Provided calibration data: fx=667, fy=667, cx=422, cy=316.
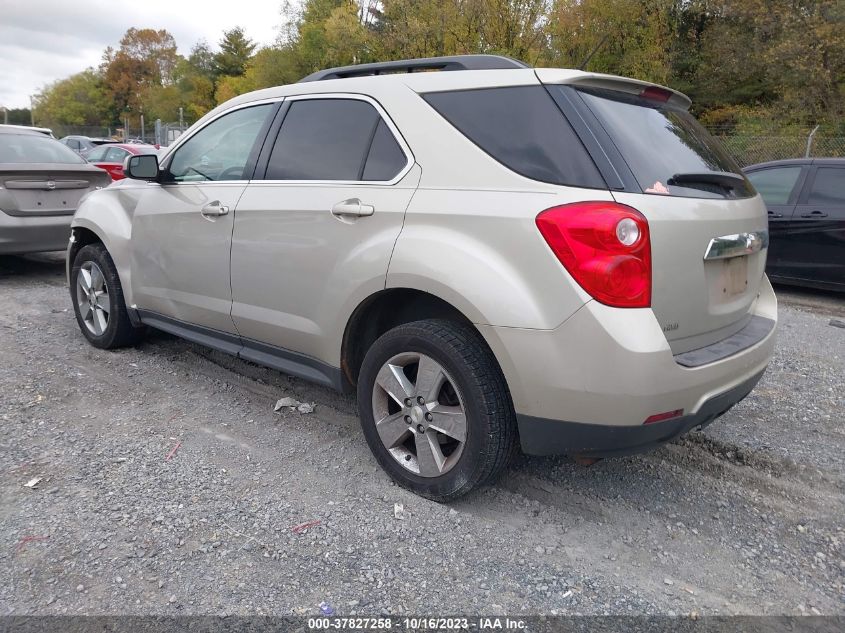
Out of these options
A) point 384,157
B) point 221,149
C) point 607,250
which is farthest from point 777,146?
point 607,250

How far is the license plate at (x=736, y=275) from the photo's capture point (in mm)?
2742

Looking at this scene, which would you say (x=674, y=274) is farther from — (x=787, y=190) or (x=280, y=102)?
(x=787, y=190)

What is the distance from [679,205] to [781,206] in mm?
5959

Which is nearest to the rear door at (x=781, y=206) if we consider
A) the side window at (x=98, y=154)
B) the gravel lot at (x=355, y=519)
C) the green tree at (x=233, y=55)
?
the gravel lot at (x=355, y=519)

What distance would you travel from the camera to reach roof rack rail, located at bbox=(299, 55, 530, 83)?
9.71 feet

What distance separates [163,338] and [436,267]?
3314 millimetres

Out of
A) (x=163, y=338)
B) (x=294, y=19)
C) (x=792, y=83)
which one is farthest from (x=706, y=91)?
(x=294, y=19)

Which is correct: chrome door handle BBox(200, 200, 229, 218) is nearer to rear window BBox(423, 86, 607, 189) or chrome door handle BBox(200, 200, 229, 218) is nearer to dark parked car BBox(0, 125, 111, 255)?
rear window BBox(423, 86, 607, 189)

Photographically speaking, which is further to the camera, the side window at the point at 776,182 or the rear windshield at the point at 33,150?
the side window at the point at 776,182

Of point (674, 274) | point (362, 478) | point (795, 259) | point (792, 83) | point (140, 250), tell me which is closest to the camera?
point (674, 274)

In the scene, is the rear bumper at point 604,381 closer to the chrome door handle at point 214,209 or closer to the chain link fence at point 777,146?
the chrome door handle at point 214,209

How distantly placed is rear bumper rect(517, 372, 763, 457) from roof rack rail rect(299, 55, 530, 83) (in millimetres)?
1514

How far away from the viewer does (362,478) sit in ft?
10.2

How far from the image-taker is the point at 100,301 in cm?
478
